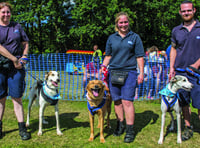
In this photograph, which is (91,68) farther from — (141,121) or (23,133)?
(23,133)

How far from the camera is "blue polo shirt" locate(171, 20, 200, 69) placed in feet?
9.95

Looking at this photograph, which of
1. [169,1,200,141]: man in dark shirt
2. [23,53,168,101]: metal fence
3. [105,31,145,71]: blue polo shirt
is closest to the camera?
[169,1,200,141]: man in dark shirt

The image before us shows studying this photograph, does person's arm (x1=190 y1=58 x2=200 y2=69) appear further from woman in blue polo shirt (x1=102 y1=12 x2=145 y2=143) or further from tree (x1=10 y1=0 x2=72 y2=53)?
tree (x1=10 y1=0 x2=72 y2=53)

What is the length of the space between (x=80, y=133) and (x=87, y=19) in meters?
16.7

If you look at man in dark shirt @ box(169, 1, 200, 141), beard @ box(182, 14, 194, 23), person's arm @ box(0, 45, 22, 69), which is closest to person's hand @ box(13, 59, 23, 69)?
person's arm @ box(0, 45, 22, 69)

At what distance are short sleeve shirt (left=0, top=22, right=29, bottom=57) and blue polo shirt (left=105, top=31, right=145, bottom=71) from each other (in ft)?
5.16

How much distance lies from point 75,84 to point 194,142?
16.8 ft

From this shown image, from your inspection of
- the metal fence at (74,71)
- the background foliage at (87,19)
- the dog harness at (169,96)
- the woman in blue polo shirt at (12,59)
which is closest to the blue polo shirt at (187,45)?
the dog harness at (169,96)

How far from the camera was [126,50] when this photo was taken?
3.21 m

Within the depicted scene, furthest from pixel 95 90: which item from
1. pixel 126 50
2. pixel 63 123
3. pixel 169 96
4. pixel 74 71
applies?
pixel 74 71

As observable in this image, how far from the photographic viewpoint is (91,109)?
3.39 m

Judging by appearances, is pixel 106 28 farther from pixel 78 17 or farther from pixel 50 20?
pixel 50 20

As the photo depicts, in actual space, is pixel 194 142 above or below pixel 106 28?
below

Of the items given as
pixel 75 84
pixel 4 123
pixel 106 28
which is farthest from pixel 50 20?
pixel 4 123
